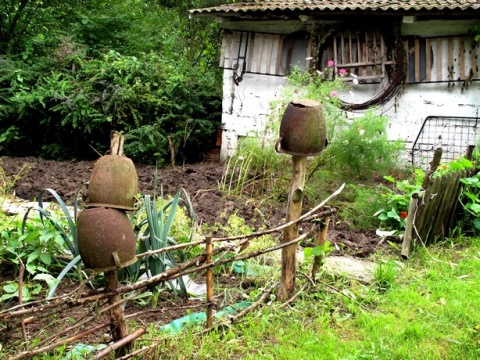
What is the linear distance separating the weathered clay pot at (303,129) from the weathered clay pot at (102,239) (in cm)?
135

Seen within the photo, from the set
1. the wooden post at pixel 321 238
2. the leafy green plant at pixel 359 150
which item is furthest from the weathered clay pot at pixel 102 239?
the leafy green plant at pixel 359 150

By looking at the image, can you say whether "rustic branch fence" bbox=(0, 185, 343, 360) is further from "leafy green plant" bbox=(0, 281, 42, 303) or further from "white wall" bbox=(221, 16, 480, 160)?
"white wall" bbox=(221, 16, 480, 160)

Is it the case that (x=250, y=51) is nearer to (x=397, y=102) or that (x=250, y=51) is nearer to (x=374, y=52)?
(x=374, y=52)

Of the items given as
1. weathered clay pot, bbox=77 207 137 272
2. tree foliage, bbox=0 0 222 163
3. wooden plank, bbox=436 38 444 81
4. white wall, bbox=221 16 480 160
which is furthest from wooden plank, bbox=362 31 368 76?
weathered clay pot, bbox=77 207 137 272

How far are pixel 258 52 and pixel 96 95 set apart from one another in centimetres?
284

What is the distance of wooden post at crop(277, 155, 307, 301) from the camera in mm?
3398

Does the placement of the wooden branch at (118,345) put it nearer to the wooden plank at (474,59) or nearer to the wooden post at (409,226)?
the wooden post at (409,226)

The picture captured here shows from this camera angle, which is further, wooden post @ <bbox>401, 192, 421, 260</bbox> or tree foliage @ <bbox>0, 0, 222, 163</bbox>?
tree foliage @ <bbox>0, 0, 222, 163</bbox>

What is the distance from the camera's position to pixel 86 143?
363 inches

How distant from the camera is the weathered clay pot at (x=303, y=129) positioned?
3.31m

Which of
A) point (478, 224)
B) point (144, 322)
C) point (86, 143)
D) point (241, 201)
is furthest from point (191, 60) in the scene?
point (144, 322)

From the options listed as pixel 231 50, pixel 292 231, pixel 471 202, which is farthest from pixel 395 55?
pixel 292 231

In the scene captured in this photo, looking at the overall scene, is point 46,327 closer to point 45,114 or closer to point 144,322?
point 144,322

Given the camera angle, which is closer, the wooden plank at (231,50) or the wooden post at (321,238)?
the wooden post at (321,238)
